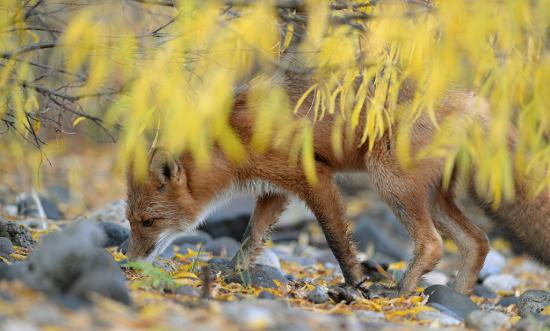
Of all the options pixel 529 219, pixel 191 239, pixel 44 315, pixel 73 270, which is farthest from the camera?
pixel 191 239

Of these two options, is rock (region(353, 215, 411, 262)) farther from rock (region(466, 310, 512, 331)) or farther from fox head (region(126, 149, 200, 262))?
rock (region(466, 310, 512, 331))

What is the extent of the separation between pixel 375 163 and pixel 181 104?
2840 mm

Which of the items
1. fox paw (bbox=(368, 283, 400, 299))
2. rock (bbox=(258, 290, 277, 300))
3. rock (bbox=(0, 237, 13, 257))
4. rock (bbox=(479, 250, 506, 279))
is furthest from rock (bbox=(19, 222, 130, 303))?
rock (bbox=(479, 250, 506, 279))

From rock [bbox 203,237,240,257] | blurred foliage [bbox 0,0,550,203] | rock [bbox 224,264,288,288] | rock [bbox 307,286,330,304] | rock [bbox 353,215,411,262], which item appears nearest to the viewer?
blurred foliage [bbox 0,0,550,203]

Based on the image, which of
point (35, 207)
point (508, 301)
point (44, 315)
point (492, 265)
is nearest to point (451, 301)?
point (508, 301)

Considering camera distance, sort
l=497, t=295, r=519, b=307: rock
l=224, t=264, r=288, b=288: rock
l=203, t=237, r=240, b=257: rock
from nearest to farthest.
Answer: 1. l=224, t=264, r=288, b=288: rock
2. l=497, t=295, r=519, b=307: rock
3. l=203, t=237, r=240, b=257: rock

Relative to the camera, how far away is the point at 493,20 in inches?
148

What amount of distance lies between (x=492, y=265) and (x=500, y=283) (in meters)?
1.03

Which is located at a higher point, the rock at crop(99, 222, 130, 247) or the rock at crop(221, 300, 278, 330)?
the rock at crop(221, 300, 278, 330)

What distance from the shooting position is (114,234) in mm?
7426

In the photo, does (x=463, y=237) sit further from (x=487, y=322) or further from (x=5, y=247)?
(x=5, y=247)

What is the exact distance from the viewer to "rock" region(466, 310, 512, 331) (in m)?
4.55

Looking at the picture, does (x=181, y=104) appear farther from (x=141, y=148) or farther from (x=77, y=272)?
(x=77, y=272)

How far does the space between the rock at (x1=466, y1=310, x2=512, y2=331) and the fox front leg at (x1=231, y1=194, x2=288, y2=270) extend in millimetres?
2342
